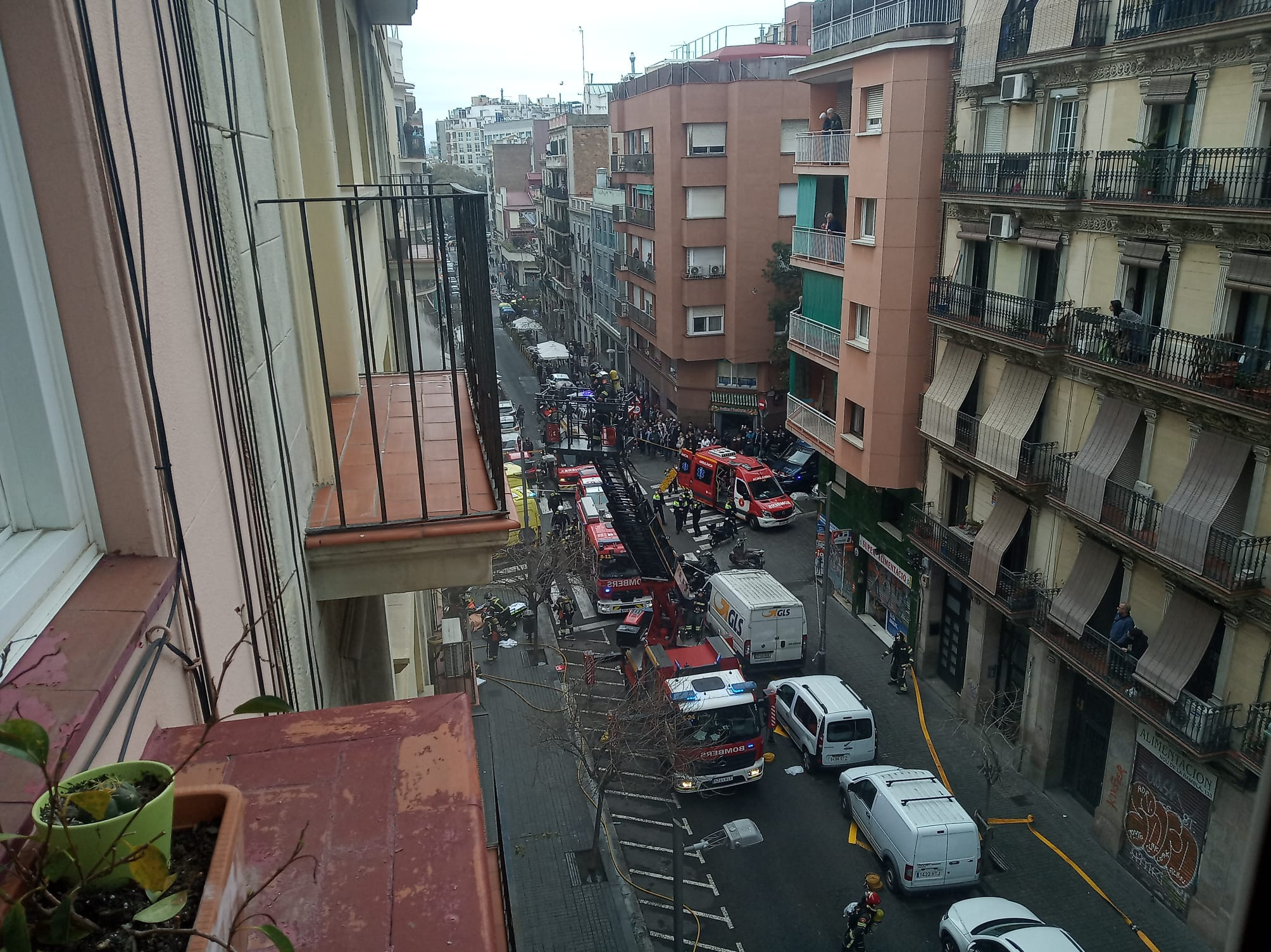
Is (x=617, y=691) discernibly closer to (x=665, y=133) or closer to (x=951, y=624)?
(x=951, y=624)

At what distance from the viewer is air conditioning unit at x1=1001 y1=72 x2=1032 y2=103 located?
56.3 feet

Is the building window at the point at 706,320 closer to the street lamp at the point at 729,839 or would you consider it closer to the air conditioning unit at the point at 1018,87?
the air conditioning unit at the point at 1018,87

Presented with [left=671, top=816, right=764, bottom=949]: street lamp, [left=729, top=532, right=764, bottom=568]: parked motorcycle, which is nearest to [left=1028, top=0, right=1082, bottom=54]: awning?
[left=671, top=816, right=764, bottom=949]: street lamp

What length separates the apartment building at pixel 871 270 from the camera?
1992cm

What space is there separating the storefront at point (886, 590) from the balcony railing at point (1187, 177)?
423 inches

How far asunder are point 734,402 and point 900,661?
21123mm

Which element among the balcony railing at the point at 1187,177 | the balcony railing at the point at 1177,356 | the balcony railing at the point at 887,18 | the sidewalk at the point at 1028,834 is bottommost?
the sidewalk at the point at 1028,834

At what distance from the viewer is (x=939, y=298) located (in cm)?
2023

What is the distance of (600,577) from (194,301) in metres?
22.4

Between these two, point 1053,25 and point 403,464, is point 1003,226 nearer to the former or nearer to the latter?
point 1053,25

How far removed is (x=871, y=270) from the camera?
21500 mm

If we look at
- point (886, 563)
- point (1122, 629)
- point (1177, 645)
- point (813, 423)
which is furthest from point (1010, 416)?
point (813, 423)

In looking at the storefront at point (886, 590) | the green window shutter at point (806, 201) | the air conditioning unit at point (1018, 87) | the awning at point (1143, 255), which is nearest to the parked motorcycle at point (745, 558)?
the storefront at point (886, 590)

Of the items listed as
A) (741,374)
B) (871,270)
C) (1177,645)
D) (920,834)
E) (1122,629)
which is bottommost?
(920,834)
